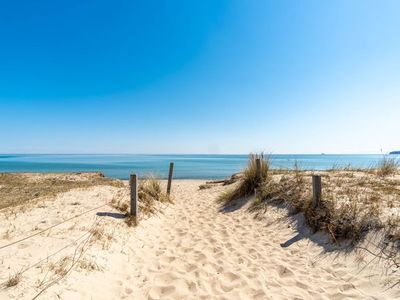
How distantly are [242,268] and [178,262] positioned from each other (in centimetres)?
122

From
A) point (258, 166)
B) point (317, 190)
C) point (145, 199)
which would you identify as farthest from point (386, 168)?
point (145, 199)

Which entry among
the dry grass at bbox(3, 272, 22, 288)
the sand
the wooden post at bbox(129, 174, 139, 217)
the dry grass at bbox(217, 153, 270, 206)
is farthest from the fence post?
the dry grass at bbox(3, 272, 22, 288)

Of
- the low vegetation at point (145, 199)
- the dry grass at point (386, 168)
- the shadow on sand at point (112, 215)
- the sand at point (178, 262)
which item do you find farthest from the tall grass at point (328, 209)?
the dry grass at point (386, 168)

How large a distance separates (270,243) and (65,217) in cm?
503

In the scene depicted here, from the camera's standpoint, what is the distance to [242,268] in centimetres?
425

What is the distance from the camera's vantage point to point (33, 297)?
284 cm

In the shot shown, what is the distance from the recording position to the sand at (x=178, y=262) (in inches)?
134

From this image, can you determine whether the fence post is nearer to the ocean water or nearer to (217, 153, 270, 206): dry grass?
(217, 153, 270, 206): dry grass

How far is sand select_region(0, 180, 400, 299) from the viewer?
11.2 feet

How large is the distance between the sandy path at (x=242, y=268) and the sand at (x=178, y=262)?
0.01m

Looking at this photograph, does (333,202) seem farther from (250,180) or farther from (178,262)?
(250,180)

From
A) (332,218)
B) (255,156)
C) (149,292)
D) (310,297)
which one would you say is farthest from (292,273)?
(255,156)

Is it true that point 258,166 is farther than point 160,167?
No

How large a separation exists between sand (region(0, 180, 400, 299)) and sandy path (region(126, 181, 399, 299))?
1 centimetres
